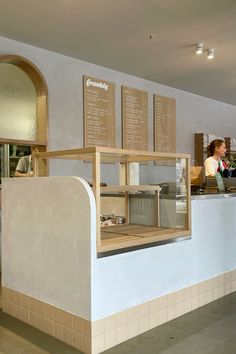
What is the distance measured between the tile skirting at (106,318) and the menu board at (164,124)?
321 centimetres

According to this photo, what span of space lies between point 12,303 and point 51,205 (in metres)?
0.94

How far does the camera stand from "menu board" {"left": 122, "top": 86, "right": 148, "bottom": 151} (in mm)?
5395

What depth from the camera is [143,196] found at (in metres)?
3.09

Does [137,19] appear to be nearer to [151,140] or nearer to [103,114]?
[103,114]

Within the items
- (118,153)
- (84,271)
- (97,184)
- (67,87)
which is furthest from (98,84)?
(84,271)

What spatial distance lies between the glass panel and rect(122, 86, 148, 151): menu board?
1.51 m

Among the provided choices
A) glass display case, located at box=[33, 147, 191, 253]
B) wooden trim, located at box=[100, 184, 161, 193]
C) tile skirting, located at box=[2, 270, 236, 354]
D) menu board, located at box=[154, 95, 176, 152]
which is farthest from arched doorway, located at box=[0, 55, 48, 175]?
menu board, located at box=[154, 95, 176, 152]

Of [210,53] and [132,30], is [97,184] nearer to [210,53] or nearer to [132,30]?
[132,30]

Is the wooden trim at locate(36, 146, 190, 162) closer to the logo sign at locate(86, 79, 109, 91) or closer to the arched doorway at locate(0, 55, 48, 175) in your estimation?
the arched doorway at locate(0, 55, 48, 175)

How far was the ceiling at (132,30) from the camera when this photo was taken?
3240 millimetres

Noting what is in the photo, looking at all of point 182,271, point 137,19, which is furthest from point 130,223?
point 137,19

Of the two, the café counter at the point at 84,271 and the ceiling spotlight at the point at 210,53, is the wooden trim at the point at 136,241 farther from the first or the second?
the ceiling spotlight at the point at 210,53

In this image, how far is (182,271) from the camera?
2.85 metres

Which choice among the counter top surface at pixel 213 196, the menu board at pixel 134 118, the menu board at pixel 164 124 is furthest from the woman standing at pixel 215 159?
the menu board at pixel 164 124
